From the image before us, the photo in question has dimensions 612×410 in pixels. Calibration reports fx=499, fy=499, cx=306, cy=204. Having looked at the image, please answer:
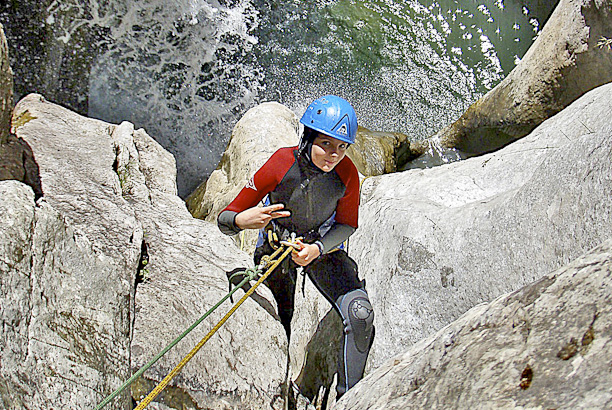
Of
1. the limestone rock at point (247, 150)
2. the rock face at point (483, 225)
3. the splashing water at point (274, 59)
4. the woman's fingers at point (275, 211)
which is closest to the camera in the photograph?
the rock face at point (483, 225)

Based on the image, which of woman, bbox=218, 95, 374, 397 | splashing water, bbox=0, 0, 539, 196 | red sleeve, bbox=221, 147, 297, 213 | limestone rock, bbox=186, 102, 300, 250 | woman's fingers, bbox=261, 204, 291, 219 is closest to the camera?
woman, bbox=218, 95, 374, 397

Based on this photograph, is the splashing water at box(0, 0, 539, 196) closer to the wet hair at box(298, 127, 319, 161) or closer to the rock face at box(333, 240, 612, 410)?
the wet hair at box(298, 127, 319, 161)

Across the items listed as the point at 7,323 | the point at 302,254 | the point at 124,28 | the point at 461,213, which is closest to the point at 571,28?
the point at 461,213

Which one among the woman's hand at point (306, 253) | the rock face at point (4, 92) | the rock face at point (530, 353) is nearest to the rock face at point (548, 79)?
the woman's hand at point (306, 253)

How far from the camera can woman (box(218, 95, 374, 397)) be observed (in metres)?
3.39

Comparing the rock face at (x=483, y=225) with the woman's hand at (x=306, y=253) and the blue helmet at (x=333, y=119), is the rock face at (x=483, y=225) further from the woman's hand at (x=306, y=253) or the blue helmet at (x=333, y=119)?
the blue helmet at (x=333, y=119)

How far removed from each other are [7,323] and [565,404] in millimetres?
2516

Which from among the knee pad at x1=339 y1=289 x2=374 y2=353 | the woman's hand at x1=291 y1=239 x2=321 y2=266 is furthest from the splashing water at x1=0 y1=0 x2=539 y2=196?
the knee pad at x1=339 y1=289 x2=374 y2=353

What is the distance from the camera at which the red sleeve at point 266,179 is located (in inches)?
142

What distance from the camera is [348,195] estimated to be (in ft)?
12.2

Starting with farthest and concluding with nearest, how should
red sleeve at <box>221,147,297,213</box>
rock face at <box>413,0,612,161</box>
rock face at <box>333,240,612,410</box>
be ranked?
rock face at <box>413,0,612,161</box>
red sleeve at <box>221,147,297,213</box>
rock face at <box>333,240,612,410</box>

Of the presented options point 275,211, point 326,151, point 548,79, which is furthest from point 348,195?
point 548,79

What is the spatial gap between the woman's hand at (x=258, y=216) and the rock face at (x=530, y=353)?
176 cm

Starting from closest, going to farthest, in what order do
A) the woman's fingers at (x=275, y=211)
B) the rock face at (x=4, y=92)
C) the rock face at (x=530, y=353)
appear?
the rock face at (x=530, y=353) → the woman's fingers at (x=275, y=211) → the rock face at (x=4, y=92)
